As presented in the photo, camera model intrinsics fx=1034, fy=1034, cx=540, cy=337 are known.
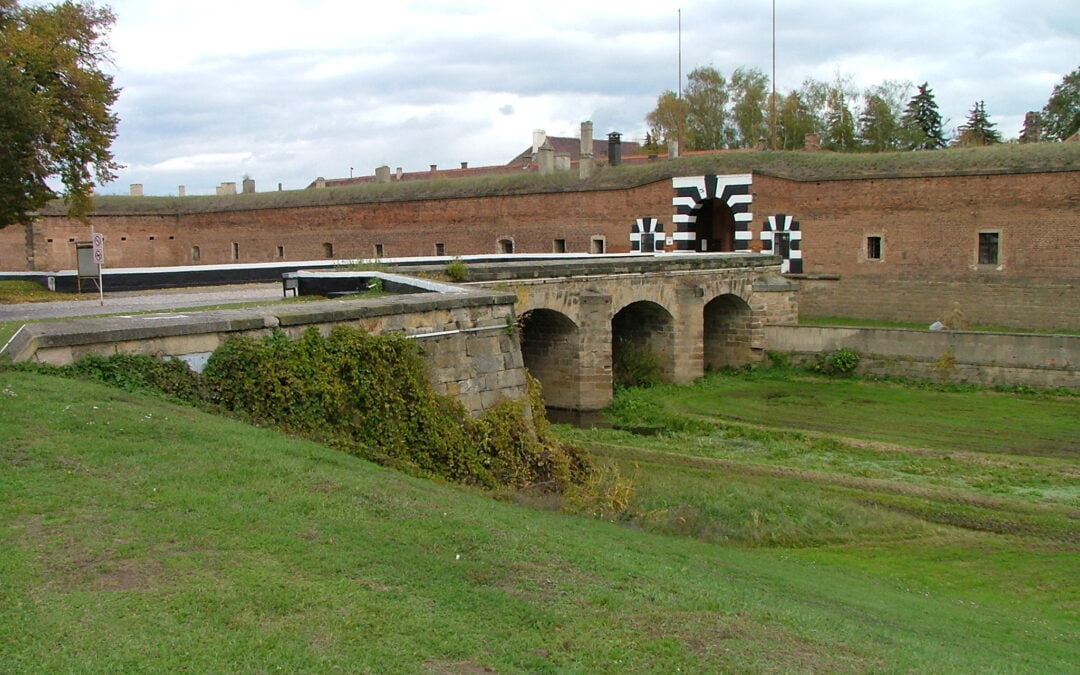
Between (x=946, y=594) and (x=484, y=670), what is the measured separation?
6960mm

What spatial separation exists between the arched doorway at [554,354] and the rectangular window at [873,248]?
39.8ft

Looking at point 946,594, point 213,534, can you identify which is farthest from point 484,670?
point 946,594

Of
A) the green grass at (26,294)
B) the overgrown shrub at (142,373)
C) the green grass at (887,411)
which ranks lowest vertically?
the green grass at (887,411)

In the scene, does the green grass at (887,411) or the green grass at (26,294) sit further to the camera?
the green grass at (887,411)

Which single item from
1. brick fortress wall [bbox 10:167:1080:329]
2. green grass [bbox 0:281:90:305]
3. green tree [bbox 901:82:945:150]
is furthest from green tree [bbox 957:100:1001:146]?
green grass [bbox 0:281:90:305]

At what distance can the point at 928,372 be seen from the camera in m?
24.2

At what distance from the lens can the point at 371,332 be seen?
11562 millimetres

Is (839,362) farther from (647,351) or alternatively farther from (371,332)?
(371,332)

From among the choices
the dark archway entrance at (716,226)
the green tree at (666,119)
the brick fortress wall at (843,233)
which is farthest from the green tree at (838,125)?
the brick fortress wall at (843,233)

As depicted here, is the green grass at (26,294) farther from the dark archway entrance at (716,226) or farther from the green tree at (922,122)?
the green tree at (922,122)

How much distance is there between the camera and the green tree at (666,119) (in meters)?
56.1

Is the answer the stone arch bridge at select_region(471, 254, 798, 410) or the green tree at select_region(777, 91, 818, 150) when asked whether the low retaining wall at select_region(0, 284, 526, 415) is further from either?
the green tree at select_region(777, 91, 818, 150)

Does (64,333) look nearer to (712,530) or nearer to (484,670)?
(484,670)

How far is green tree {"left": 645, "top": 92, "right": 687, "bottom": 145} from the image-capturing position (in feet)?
184
